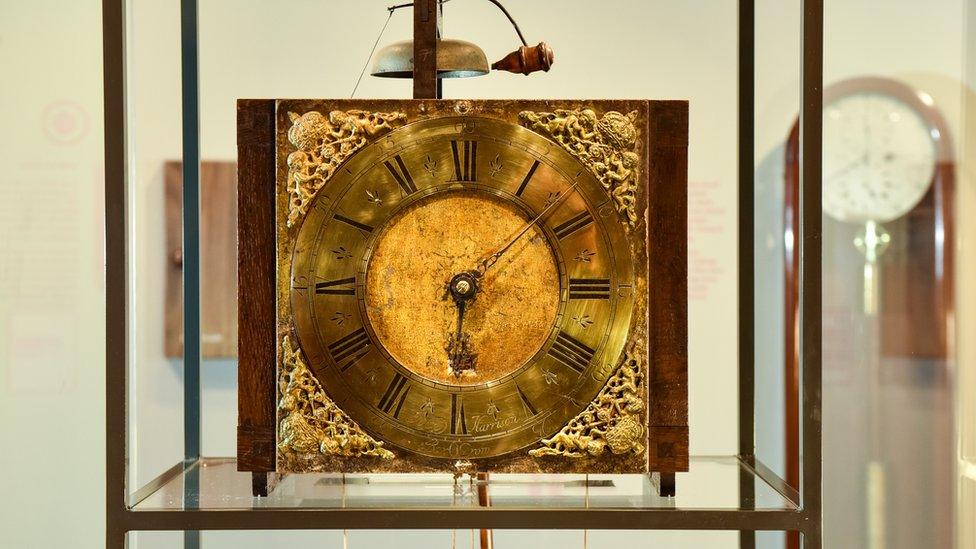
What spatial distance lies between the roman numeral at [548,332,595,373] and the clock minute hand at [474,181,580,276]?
0.54 ft

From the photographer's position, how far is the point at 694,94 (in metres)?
2.51

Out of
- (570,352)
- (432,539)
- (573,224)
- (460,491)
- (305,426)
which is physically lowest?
(432,539)

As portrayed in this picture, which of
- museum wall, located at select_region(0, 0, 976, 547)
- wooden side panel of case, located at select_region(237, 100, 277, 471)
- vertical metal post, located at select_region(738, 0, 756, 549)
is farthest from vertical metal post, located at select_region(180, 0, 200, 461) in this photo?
vertical metal post, located at select_region(738, 0, 756, 549)

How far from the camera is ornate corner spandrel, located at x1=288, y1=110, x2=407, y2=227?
1.61 m

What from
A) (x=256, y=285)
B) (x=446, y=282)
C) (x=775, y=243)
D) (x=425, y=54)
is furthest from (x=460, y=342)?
(x=775, y=243)

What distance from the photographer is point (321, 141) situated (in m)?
1.62

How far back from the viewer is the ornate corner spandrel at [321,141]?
63.5 inches

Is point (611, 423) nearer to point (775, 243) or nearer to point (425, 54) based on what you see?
point (425, 54)

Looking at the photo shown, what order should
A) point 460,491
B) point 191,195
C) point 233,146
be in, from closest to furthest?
point 460,491
point 191,195
point 233,146
